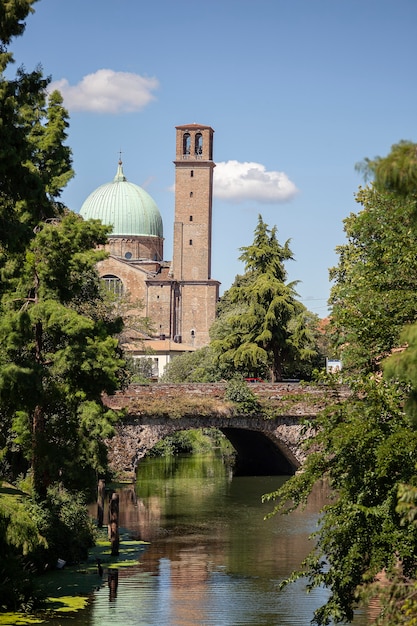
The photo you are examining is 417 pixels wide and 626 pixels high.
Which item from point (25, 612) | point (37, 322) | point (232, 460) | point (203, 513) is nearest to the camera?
point (25, 612)

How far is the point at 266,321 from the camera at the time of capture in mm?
52562

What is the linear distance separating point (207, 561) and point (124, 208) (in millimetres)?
85726

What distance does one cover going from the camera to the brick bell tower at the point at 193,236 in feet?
355

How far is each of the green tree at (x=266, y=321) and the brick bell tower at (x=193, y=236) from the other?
52.5m

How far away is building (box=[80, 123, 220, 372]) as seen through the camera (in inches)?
4210

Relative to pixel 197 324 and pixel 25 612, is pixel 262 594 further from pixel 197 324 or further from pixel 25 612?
pixel 197 324

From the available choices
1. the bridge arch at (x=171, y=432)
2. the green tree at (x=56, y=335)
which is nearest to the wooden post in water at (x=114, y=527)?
the green tree at (x=56, y=335)

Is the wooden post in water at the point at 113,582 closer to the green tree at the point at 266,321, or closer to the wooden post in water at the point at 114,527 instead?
the wooden post in water at the point at 114,527

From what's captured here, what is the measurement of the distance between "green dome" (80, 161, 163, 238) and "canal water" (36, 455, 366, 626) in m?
67.1

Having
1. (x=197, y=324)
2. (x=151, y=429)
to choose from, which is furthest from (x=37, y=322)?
(x=197, y=324)

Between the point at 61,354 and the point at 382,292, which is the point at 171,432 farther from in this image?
the point at 382,292

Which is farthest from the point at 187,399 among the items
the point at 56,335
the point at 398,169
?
the point at 398,169

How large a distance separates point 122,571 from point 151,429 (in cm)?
1773

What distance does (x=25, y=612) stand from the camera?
20656mm
